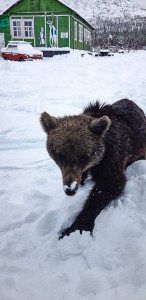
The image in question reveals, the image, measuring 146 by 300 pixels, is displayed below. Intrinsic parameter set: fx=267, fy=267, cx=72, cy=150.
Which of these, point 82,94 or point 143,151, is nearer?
point 143,151

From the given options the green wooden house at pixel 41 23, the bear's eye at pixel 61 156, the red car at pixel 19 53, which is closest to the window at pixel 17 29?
the green wooden house at pixel 41 23

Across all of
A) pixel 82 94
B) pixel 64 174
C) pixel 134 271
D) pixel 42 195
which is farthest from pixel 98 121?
pixel 82 94

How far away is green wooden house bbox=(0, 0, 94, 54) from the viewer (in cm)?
2512

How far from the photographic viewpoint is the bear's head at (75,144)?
8.61 ft

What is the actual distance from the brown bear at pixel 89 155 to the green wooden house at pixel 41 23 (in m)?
24.7

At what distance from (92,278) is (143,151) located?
226 cm

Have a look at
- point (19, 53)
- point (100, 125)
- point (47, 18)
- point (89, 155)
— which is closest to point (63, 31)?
point (47, 18)

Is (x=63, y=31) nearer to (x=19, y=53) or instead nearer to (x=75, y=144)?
(x=19, y=53)

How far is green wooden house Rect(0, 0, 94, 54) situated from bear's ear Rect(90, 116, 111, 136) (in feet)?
82.2

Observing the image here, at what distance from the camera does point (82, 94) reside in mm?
8703

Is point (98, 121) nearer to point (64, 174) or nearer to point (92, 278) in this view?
point (64, 174)

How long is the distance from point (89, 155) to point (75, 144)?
0.65 feet

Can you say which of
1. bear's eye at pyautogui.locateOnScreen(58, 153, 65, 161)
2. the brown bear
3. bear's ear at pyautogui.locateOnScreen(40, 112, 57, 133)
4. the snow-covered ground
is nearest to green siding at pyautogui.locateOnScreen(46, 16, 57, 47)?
the snow-covered ground

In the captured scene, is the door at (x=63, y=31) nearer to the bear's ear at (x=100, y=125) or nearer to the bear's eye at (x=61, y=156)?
the bear's ear at (x=100, y=125)
